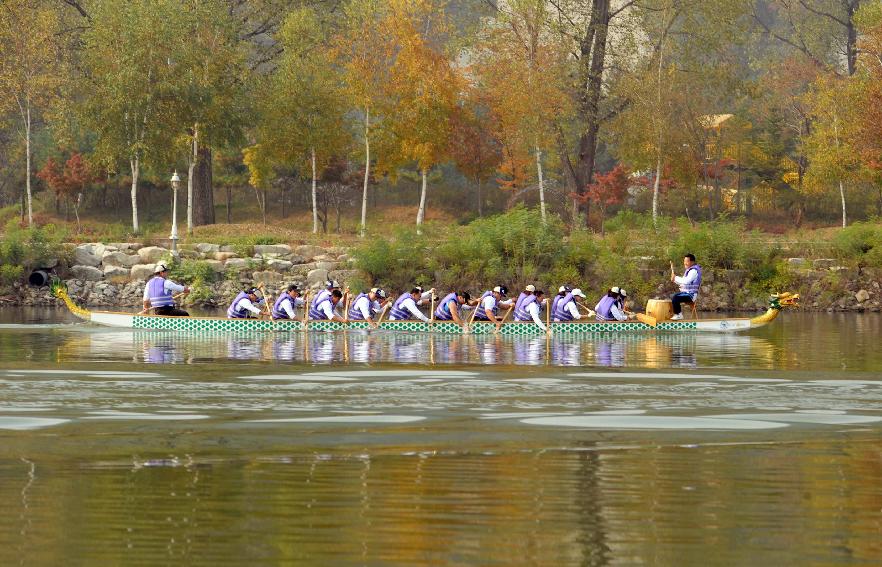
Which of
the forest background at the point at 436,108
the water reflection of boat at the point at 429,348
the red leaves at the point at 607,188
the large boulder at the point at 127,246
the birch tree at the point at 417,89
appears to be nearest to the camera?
the water reflection of boat at the point at 429,348

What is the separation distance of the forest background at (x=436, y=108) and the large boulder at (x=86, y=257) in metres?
1.12

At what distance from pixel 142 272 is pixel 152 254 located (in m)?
0.94

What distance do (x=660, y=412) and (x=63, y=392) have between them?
8654 mm

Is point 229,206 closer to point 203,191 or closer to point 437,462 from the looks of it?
point 203,191

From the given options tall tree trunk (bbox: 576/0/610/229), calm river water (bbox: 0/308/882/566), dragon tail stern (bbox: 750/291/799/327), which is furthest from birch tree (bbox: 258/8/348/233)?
calm river water (bbox: 0/308/882/566)

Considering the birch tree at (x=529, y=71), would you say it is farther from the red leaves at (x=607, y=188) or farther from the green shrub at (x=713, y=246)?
the green shrub at (x=713, y=246)

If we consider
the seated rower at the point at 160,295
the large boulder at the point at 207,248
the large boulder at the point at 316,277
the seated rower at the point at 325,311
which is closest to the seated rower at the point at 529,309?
the seated rower at the point at 325,311

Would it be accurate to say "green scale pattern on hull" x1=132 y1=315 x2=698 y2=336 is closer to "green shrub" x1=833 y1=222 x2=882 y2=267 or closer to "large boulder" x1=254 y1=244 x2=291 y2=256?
"large boulder" x1=254 y1=244 x2=291 y2=256

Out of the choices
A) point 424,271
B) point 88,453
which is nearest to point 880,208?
point 424,271

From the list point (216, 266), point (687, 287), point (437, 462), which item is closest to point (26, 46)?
point (216, 266)

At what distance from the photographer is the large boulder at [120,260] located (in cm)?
5197

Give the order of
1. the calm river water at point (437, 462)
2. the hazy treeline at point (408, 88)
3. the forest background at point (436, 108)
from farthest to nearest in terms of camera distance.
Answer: the hazy treeline at point (408, 88) → the forest background at point (436, 108) → the calm river water at point (437, 462)

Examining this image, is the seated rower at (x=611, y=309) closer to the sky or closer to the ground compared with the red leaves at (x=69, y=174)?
closer to the ground

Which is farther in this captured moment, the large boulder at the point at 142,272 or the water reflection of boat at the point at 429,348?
the large boulder at the point at 142,272
